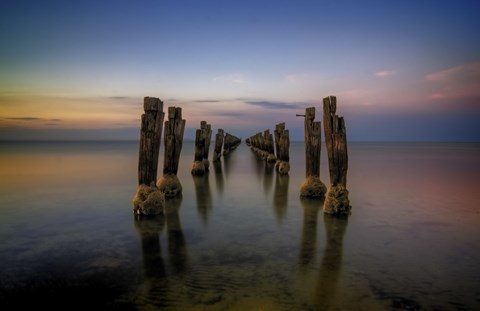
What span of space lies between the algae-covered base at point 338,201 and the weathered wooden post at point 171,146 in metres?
4.84

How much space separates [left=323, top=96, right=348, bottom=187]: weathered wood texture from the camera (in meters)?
7.78

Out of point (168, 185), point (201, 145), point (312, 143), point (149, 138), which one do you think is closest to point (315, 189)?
point (312, 143)

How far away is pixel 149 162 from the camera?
790 centimetres

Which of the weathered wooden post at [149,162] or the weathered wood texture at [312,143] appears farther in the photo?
the weathered wood texture at [312,143]

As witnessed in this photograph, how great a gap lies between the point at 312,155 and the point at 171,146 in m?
4.40

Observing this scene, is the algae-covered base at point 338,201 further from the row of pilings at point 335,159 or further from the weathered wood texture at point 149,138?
the weathered wood texture at point 149,138

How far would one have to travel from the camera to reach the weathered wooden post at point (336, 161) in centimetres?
777

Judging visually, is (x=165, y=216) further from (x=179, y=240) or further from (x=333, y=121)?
(x=333, y=121)

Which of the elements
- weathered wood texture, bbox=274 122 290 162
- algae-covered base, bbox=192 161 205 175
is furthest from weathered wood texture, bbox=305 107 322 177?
algae-covered base, bbox=192 161 205 175

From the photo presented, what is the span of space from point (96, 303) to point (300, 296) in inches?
89.9

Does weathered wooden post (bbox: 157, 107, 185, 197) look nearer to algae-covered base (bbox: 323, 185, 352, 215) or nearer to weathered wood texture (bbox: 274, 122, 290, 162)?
algae-covered base (bbox: 323, 185, 352, 215)

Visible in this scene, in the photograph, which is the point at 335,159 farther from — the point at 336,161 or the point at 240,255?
the point at 240,255

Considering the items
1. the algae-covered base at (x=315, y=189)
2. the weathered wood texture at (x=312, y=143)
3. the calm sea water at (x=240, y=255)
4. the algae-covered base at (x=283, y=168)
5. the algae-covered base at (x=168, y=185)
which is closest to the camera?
the calm sea water at (x=240, y=255)

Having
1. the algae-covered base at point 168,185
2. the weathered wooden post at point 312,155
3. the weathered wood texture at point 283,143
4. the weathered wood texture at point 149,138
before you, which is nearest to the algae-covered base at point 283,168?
the weathered wood texture at point 283,143
